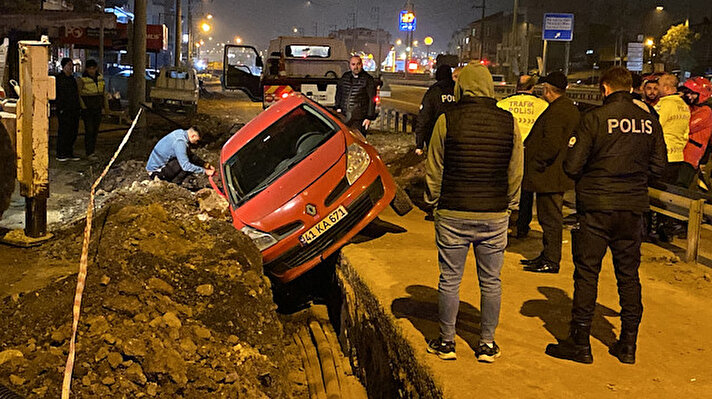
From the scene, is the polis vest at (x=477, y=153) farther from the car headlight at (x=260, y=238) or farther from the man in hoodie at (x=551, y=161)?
the car headlight at (x=260, y=238)

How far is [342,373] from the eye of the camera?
6633 millimetres

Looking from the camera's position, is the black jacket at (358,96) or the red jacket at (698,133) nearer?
the red jacket at (698,133)

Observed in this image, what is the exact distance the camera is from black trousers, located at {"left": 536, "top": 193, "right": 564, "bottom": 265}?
701cm

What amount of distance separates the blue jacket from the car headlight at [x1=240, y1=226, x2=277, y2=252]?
2393 millimetres

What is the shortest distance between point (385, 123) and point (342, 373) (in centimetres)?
1892

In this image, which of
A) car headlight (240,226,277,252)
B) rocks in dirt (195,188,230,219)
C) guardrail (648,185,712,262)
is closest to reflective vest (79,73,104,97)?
rocks in dirt (195,188,230,219)

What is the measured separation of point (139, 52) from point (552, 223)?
681 inches

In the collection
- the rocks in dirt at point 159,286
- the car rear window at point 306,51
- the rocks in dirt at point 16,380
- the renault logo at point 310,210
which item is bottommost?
the rocks in dirt at point 16,380

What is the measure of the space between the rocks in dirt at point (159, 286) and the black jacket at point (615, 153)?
10.4ft

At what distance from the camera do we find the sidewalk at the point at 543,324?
14.9 ft

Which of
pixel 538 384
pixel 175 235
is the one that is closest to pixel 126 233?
pixel 175 235

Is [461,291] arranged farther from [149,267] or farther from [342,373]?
[149,267]

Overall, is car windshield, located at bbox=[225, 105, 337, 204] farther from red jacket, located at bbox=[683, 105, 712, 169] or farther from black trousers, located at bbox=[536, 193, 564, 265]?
red jacket, located at bbox=[683, 105, 712, 169]

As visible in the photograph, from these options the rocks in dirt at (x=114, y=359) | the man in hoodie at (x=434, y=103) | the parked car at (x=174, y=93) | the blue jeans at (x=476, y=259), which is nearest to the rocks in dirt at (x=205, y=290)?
the rocks in dirt at (x=114, y=359)
